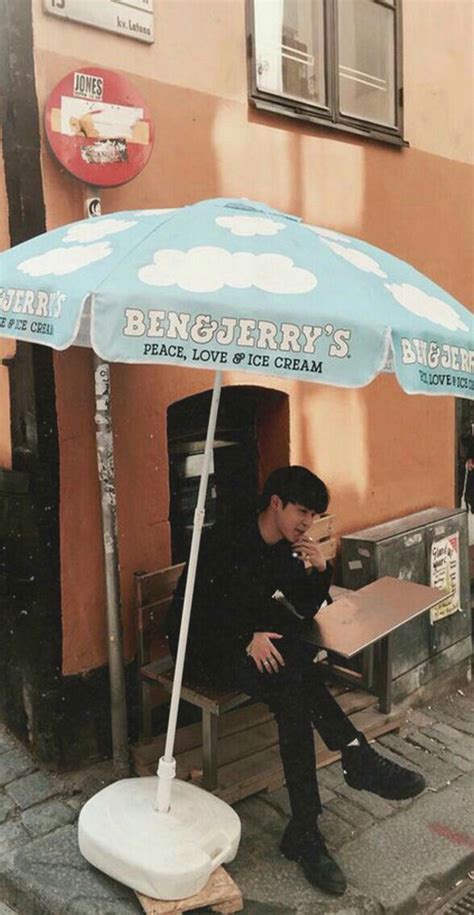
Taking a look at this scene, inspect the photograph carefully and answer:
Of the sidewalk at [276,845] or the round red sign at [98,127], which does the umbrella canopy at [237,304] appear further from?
the sidewalk at [276,845]

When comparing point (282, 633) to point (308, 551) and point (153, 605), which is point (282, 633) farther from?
point (153, 605)

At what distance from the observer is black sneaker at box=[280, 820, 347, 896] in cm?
321

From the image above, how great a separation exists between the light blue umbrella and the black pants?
1.56 meters

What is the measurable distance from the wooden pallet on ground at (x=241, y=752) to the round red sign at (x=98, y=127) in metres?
2.78

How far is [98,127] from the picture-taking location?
3.66m

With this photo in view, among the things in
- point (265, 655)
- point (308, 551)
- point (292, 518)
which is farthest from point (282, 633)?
point (292, 518)

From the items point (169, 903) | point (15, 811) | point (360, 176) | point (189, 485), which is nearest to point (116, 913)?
point (169, 903)

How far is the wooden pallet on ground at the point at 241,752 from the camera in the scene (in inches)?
149

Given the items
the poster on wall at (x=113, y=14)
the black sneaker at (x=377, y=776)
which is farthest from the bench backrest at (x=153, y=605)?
the poster on wall at (x=113, y=14)

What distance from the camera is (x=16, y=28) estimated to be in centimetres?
349

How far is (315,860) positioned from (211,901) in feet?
1.71

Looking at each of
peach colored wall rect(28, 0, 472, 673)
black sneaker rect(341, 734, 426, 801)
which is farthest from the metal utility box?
black sneaker rect(341, 734, 426, 801)

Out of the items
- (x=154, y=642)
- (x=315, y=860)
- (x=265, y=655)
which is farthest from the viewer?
(x=154, y=642)

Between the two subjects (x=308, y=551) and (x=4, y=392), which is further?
(x=4, y=392)
